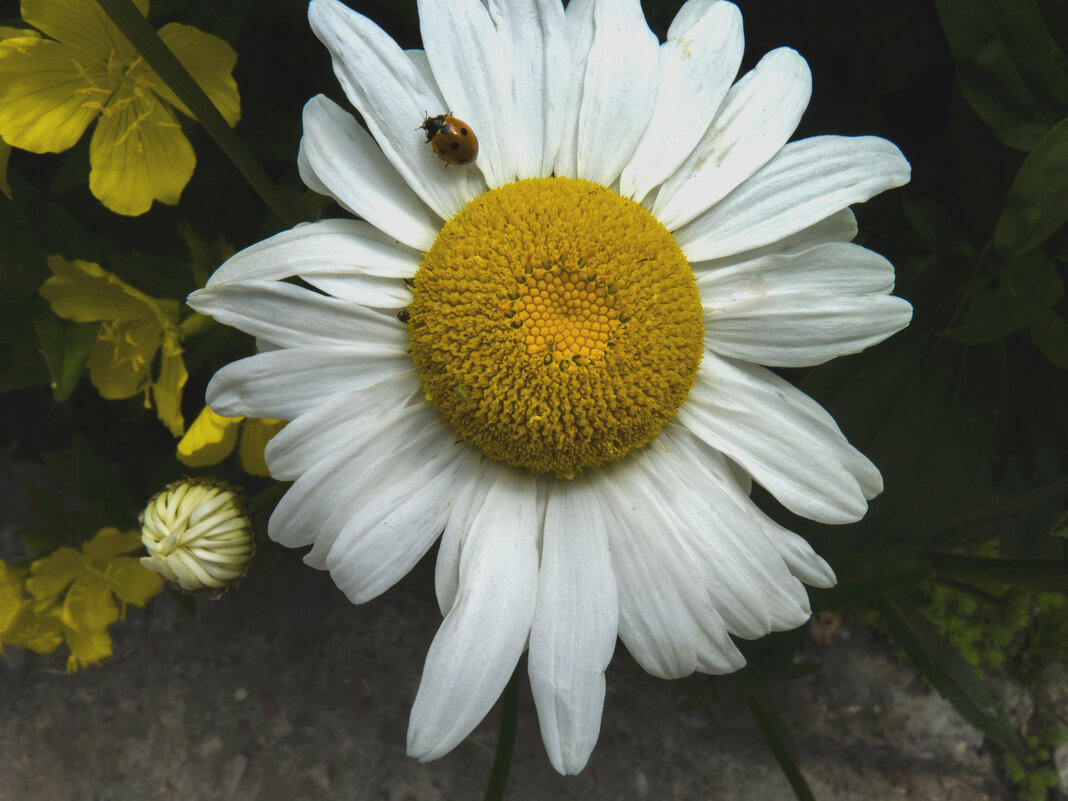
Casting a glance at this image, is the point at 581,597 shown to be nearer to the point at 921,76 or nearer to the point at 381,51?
the point at 381,51

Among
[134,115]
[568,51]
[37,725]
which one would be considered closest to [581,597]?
[568,51]

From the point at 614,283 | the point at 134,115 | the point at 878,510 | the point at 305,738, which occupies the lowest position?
the point at 305,738

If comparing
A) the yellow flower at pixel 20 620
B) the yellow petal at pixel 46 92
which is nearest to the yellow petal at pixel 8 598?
the yellow flower at pixel 20 620

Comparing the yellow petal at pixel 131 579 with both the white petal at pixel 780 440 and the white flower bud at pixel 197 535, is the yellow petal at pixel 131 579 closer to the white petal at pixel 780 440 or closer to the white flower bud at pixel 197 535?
the white flower bud at pixel 197 535

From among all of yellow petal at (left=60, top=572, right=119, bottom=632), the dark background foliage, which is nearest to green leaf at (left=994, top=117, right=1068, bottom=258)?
the dark background foliage

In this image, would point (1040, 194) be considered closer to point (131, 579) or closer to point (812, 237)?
point (812, 237)

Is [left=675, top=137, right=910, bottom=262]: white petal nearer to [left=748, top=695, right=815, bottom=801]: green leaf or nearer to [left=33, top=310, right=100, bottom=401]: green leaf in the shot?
[left=33, top=310, right=100, bottom=401]: green leaf
